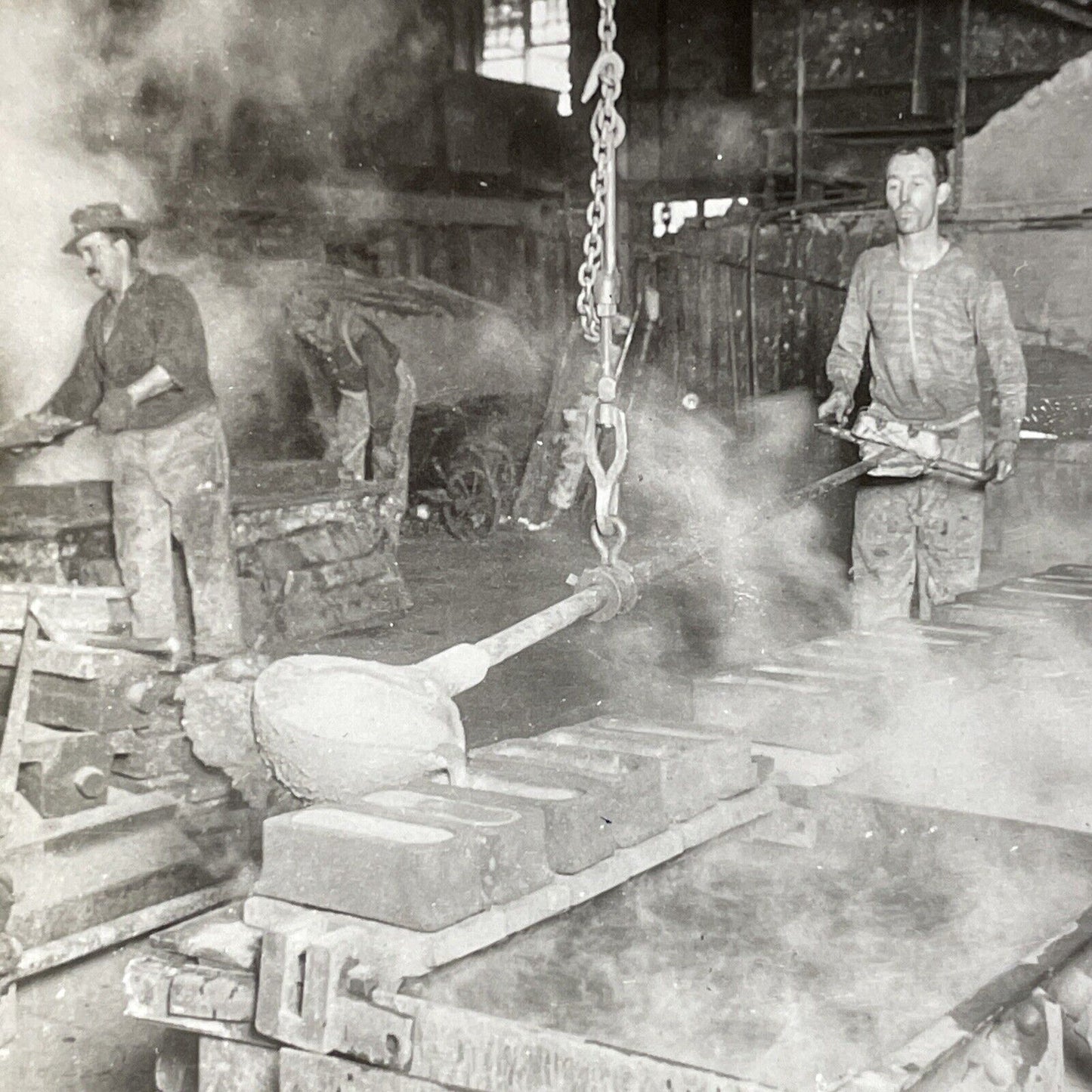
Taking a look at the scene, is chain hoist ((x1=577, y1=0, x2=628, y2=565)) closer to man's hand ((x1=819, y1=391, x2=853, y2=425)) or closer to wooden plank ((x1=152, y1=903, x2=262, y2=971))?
wooden plank ((x1=152, y1=903, x2=262, y2=971))

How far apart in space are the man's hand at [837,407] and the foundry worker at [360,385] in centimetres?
417

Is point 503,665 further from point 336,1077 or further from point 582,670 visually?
point 336,1077

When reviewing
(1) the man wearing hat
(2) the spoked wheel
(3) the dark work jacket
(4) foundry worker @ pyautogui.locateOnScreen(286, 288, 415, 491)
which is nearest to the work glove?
(1) the man wearing hat

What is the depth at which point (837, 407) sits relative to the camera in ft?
19.5

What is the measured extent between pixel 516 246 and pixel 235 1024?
40.4ft

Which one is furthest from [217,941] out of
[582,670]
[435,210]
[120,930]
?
[435,210]

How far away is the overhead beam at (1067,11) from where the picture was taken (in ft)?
39.3

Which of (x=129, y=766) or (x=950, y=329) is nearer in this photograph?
(x=129, y=766)

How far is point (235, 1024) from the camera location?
2.48 meters

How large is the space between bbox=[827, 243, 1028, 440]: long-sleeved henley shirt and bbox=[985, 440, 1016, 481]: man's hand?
3cm

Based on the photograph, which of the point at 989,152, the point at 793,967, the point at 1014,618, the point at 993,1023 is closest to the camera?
the point at 993,1023

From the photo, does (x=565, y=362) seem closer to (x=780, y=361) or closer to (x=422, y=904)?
(x=780, y=361)

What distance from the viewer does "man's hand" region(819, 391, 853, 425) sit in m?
5.93

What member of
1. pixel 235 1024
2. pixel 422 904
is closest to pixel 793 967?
pixel 422 904
